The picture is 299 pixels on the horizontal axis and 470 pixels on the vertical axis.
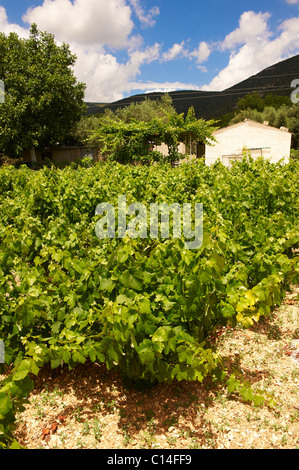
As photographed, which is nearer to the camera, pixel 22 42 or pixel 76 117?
pixel 22 42

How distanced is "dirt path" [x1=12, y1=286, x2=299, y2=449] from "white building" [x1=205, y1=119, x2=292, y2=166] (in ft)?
71.9

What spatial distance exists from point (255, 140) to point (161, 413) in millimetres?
23920

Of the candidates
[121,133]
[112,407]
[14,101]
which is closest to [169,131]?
[121,133]

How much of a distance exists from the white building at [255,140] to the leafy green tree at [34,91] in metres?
12.3

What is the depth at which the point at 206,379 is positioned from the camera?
2.96 meters

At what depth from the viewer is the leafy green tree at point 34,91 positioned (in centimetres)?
2373

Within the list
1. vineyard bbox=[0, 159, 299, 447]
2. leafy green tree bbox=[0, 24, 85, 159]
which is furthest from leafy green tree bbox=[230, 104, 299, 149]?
vineyard bbox=[0, 159, 299, 447]

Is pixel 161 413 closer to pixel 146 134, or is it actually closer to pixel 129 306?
pixel 129 306

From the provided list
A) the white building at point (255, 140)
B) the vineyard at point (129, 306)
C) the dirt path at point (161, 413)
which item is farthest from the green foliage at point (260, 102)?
the dirt path at point (161, 413)

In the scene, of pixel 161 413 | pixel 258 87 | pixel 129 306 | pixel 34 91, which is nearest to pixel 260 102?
pixel 258 87

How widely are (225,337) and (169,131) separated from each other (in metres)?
15.0

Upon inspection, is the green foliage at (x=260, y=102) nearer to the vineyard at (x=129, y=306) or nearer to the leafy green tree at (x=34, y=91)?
the leafy green tree at (x=34, y=91)

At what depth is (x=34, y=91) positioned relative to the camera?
24906 millimetres

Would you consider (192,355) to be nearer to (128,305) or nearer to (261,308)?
(128,305)
